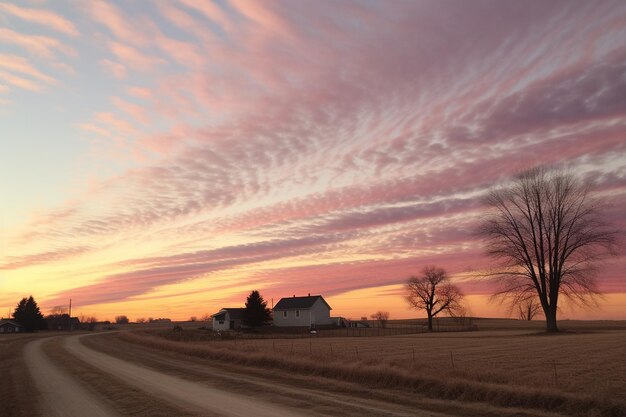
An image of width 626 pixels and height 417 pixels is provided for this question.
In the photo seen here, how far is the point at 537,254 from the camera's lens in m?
59.5

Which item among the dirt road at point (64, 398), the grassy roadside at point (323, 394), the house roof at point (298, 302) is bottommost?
the grassy roadside at point (323, 394)

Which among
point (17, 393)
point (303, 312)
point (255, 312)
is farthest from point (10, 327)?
point (17, 393)

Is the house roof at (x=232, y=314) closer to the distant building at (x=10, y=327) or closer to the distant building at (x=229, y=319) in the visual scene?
the distant building at (x=229, y=319)

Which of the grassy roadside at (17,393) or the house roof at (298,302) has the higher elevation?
the house roof at (298,302)

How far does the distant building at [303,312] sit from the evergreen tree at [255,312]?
308 inches

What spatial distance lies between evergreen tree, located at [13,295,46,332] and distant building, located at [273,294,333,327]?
72.5 metres

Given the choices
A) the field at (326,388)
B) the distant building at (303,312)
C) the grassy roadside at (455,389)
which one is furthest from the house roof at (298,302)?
the grassy roadside at (455,389)

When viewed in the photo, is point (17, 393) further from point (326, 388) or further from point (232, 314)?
point (232, 314)

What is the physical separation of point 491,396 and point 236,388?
10295 millimetres

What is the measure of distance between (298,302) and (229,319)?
15.4 meters

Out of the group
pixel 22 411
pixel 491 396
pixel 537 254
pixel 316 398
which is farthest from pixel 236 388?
pixel 537 254

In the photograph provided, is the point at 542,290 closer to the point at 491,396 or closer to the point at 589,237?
the point at 589,237

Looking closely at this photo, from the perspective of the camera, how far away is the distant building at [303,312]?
3930 inches

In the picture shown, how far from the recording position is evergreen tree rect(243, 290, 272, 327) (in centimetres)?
9506
